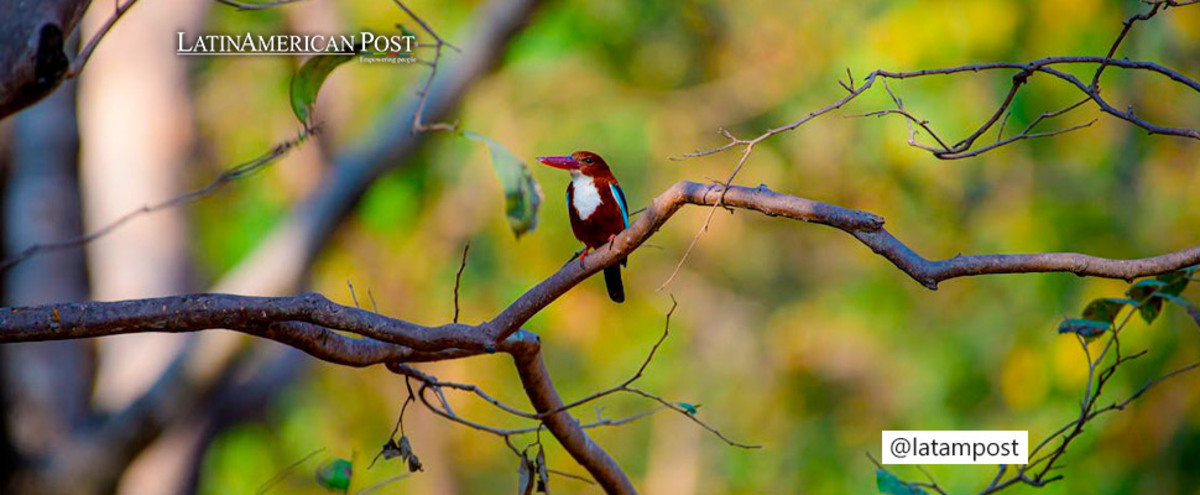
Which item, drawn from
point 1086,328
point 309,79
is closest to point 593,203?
point 309,79

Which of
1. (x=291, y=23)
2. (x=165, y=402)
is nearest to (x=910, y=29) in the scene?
(x=291, y=23)

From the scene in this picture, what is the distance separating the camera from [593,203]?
143 inches

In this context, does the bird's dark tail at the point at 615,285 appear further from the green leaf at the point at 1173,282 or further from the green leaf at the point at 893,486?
the green leaf at the point at 1173,282

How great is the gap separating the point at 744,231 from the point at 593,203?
9.96 metres

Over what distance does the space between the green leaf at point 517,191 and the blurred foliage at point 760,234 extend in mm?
3724

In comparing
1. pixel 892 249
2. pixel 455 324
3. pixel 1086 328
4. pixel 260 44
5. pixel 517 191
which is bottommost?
pixel 455 324

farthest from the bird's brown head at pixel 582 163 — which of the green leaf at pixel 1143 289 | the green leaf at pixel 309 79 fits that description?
A: the green leaf at pixel 1143 289

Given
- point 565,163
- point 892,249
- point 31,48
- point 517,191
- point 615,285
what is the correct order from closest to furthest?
point 892,249 < point 31,48 < point 517,191 < point 565,163 < point 615,285

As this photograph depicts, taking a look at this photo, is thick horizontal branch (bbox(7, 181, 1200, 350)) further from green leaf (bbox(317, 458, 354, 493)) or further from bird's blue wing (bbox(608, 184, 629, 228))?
bird's blue wing (bbox(608, 184, 629, 228))

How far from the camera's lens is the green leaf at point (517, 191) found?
138 inches

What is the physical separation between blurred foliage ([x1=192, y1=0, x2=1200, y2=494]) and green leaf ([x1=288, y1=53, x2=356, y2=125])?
384 centimetres

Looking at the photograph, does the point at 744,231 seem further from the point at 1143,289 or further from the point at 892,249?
the point at 892,249

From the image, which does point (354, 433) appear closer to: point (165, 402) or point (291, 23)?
point (291, 23)

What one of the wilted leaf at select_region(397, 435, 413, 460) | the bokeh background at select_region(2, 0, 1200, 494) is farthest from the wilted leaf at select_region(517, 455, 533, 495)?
the bokeh background at select_region(2, 0, 1200, 494)
